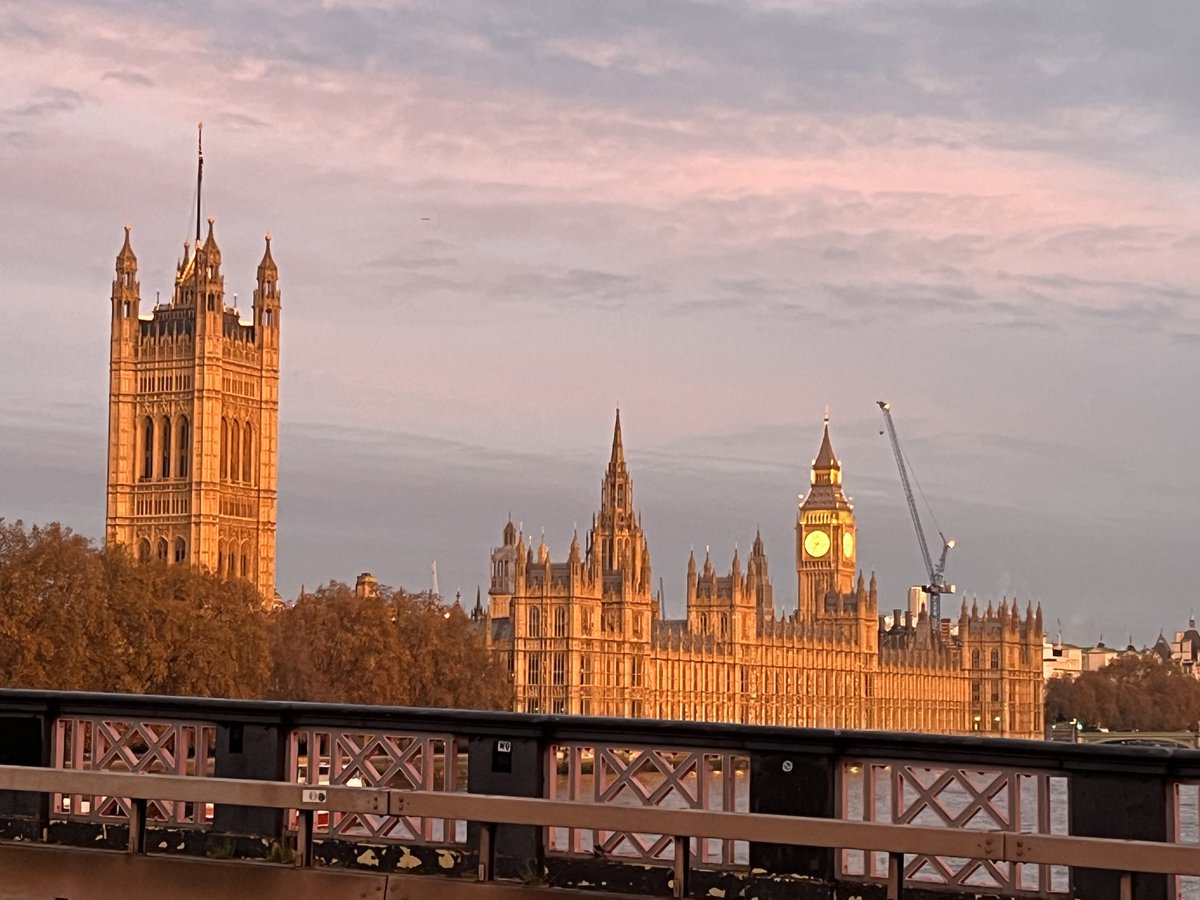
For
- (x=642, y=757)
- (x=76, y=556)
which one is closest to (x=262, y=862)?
(x=642, y=757)

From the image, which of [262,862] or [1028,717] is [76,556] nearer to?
[262,862]

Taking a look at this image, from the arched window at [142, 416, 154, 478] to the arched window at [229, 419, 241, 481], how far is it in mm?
4321

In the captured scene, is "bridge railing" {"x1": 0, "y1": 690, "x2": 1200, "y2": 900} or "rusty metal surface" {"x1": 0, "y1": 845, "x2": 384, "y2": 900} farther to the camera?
"rusty metal surface" {"x1": 0, "y1": 845, "x2": 384, "y2": 900}

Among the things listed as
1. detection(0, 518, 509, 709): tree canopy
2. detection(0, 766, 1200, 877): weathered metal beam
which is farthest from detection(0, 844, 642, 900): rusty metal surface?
detection(0, 518, 509, 709): tree canopy

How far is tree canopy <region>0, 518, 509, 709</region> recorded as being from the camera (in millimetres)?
79812

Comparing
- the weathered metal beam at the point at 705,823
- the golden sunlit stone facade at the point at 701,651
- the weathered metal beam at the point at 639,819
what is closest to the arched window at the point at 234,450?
the golden sunlit stone facade at the point at 701,651

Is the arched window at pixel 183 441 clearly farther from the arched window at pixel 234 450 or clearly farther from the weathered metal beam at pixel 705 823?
the weathered metal beam at pixel 705 823

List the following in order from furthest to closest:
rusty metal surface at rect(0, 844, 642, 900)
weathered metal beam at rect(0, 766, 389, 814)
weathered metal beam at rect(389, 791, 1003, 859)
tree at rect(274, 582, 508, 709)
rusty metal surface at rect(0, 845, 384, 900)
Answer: tree at rect(274, 582, 508, 709) < rusty metal surface at rect(0, 845, 384, 900) < rusty metal surface at rect(0, 844, 642, 900) < weathered metal beam at rect(0, 766, 389, 814) < weathered metal beam at rect(389, 791, 1003, 859)

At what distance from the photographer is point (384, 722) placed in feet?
37.7

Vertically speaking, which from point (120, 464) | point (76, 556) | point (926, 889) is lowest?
point (926, 889)

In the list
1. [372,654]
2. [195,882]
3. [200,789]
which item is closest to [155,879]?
[195,882]

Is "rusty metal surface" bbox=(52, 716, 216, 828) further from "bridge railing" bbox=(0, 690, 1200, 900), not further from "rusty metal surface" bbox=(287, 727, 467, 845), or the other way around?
"rusty metal surface" bbox=(287, 727, 467, 845)

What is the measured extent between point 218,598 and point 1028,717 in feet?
382

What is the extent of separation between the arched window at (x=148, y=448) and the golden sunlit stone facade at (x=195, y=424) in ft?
0.18
